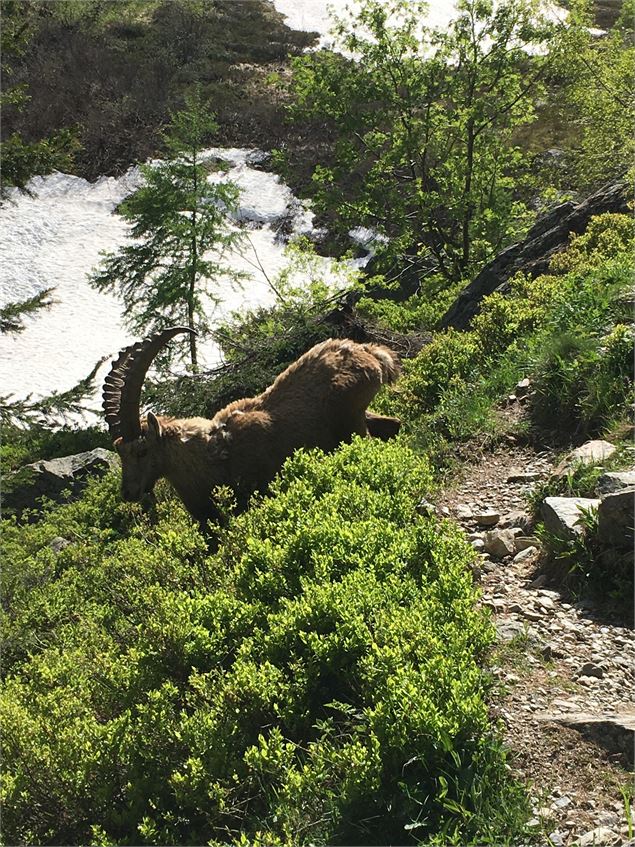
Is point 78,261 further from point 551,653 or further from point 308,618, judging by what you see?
point 551,653

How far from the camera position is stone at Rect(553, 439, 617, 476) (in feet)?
20.1

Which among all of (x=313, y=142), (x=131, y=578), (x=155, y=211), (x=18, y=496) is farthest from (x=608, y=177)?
(x=313, y=142)

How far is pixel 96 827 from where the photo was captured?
3.67 m

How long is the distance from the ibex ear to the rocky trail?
4195 millimetres

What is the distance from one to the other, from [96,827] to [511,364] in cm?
728

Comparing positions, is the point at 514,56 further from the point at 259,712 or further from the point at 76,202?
the point at 76,202

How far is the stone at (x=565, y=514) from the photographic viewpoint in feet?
17.2

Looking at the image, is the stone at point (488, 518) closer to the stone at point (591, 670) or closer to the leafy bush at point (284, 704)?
the leafy bush at point (284, 704)

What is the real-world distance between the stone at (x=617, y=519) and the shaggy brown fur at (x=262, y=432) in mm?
3860

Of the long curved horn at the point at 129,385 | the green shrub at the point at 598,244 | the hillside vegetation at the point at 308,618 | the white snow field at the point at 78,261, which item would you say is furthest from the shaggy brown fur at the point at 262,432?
the white snow field at the point at 78,261

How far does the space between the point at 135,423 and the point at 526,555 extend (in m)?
5.12

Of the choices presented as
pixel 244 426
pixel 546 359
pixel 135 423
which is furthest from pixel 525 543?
pixel 135 423

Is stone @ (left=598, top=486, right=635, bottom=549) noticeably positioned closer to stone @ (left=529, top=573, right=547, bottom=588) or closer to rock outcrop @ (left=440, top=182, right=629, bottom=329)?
stone @ (left=529, top=573, right=547, bottom=588)

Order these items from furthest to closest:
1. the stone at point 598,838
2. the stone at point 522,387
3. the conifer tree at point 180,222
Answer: the conifer tree at point 180,222 < the stone at point 522,387 < the stone at point 598,838
